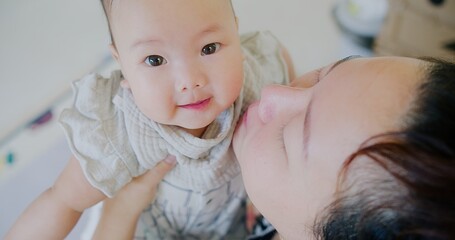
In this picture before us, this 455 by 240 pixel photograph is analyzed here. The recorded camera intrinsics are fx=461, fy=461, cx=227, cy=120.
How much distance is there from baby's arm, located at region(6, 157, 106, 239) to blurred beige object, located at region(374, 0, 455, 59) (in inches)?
40.7

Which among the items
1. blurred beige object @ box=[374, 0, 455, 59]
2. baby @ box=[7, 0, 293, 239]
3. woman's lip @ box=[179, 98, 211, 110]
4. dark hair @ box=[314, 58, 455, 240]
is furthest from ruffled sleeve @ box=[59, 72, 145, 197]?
blurred beige object @ box=[374, 0, 455, 59]

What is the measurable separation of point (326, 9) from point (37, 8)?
3.02ft

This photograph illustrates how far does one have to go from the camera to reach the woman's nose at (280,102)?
1.76ft

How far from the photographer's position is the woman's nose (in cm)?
54

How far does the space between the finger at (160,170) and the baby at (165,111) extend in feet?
0.07

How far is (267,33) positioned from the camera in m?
0.84

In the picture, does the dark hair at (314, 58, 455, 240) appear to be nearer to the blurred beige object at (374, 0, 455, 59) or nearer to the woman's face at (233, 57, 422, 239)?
the woman's face at (233, 57, 422, 239)

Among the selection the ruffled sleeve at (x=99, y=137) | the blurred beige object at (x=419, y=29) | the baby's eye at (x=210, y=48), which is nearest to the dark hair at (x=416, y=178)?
the baby's eye at (x=210, y=48)

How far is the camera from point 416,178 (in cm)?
41

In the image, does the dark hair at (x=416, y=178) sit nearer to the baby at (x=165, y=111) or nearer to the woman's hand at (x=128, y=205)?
the baby at (x=165, y=111)

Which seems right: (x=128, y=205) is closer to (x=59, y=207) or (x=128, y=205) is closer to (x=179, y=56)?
(x=59, y=207)

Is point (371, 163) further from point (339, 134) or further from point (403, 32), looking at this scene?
point (403, 32)

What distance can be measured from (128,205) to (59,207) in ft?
0.37

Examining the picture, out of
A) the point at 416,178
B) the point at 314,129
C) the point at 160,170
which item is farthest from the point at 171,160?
the point at 416,178
